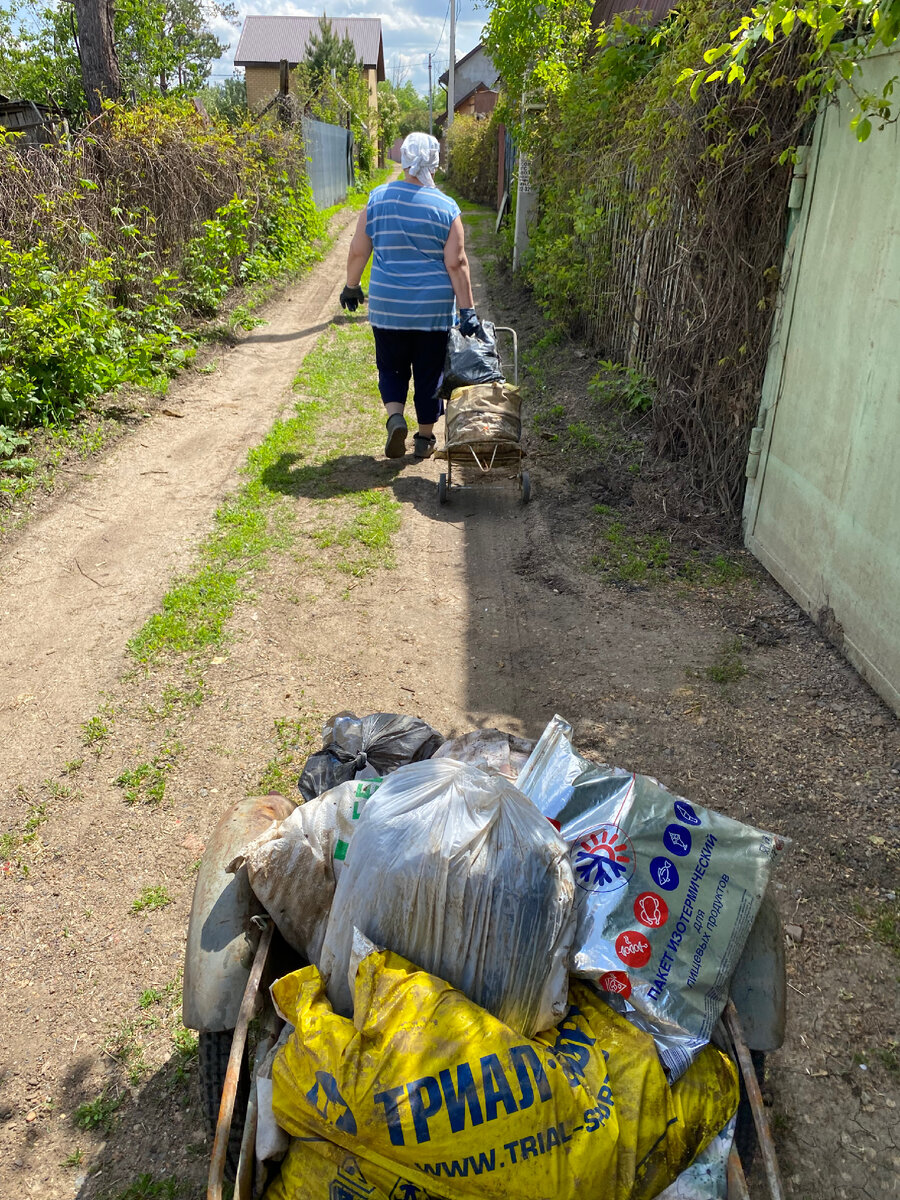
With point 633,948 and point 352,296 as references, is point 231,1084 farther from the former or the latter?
point 352,296

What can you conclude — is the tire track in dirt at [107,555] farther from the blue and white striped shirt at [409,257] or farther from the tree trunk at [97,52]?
the tree trunk at [97,52]

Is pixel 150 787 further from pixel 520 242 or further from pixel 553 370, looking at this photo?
pixel 520 242

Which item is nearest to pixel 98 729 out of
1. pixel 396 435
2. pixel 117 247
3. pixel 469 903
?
pixel 469 903

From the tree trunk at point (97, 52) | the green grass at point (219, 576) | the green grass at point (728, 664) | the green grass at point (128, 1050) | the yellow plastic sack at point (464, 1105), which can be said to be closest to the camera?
the yellow plastic sack at point (464, 1105)

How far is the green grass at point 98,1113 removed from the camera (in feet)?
7.27

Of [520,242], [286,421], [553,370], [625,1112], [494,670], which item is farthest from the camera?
[520,242]

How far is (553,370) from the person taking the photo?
8.95 m

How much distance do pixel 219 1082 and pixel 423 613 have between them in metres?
2.86

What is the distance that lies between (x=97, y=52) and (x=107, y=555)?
28.8ft

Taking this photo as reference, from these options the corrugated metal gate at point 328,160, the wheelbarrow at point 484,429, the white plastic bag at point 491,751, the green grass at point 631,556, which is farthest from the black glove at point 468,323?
the corrugated metal gate at point 328,160

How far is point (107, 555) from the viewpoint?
5.19m

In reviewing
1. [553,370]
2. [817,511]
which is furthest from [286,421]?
[817,511]

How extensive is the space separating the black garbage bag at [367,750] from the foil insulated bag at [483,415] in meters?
3.25

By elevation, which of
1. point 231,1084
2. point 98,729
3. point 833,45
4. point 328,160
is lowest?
point 98,729
